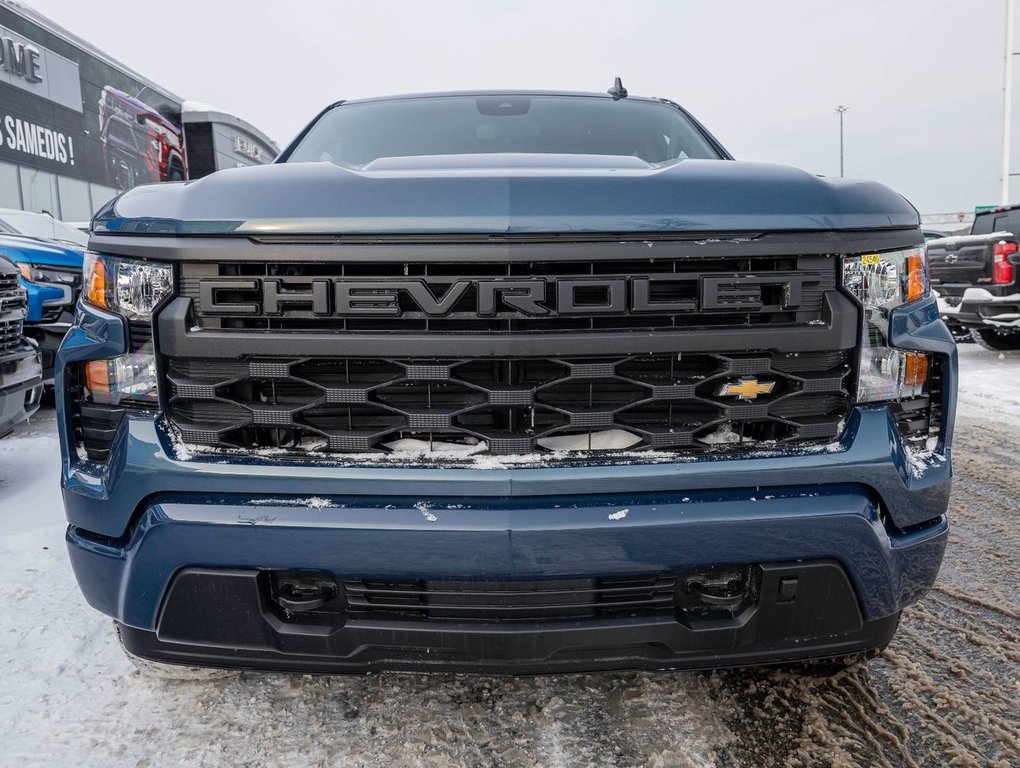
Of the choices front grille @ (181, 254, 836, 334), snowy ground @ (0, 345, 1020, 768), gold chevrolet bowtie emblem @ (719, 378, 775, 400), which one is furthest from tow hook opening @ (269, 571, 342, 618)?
gold chevrolet bowtie emblem @ (719, 378, 775, 400)

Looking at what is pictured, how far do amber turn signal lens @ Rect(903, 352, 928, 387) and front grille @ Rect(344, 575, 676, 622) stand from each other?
710 mm

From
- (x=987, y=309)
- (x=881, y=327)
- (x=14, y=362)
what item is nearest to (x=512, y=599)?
(x=881, y=327)

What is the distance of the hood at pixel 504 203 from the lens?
1439mm

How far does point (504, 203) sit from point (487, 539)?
69cm

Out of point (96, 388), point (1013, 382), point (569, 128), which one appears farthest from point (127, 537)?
point (1013, 382)

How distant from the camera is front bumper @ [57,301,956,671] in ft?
4.66

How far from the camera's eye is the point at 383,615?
1.50 metres

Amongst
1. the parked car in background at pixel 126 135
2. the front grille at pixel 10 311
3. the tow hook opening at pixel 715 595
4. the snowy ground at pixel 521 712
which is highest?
the parked car in background at pixel 126 135

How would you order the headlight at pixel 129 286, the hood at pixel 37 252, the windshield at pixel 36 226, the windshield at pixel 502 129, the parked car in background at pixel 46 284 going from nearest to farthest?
the headlight at pixel 129 286, the windshield at pixel 502 129, the parked car in background at pixel 46 284, the hood at pixel 37 252, the windshield at pixel 36 226

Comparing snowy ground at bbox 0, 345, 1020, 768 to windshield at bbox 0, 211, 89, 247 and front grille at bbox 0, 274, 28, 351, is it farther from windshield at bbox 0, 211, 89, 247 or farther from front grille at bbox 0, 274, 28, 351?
windshield at bbox 0, 211, 89, 247

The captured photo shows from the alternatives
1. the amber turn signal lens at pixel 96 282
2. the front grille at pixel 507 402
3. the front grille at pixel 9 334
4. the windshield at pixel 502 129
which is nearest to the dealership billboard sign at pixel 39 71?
the front grille at pixel 9 334

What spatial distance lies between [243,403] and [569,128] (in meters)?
1.89

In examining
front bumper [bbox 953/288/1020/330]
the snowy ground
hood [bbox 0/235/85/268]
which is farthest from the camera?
front bumper [bbox 953/288/1020/330]

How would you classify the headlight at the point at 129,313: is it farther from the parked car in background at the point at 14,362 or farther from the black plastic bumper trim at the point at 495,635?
the parked car in background at the point at 14,362
